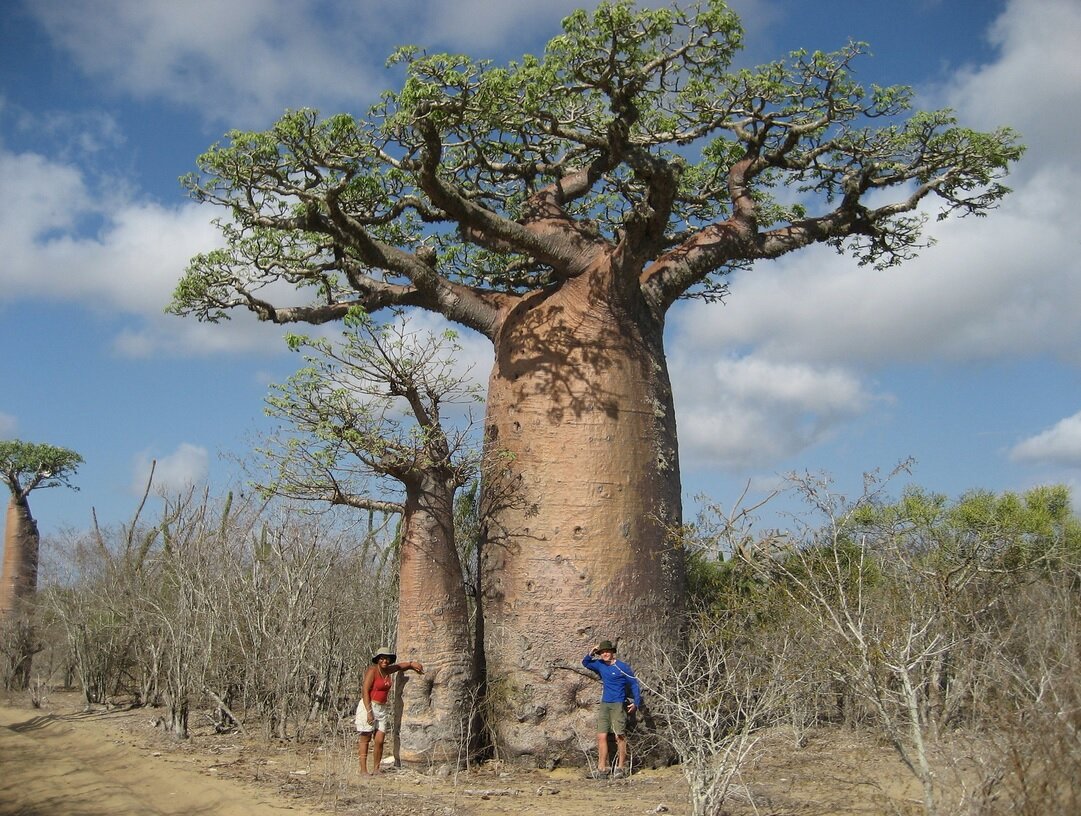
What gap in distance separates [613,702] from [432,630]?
4.14ft

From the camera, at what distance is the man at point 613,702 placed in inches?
228

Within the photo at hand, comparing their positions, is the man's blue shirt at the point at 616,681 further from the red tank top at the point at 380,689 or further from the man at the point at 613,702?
the red tank top at the point at 380,689

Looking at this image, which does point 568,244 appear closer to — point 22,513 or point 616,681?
point 616,681

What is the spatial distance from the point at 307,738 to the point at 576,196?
470 centimetres

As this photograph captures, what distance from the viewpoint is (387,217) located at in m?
7.33

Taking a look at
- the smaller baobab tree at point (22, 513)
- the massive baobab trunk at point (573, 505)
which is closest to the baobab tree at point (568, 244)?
the massive baobab trunk at point (573, 505)

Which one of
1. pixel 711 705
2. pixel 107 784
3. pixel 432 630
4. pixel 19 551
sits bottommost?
pixel 107 784

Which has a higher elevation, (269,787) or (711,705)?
(711,705)

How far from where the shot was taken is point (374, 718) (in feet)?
20.0

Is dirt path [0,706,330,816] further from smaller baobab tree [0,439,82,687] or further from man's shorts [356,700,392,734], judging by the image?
smaller baobab tree [0,439,82,687]

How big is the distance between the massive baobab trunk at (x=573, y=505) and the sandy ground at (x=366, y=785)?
529mm

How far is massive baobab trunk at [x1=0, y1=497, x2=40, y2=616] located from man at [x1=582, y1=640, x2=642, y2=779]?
11.0m

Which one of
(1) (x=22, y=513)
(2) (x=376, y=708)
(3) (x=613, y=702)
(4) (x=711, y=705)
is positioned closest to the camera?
(4) (x=711, y=705)

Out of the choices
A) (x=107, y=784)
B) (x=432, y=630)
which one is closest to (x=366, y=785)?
(x=432, y=630)
